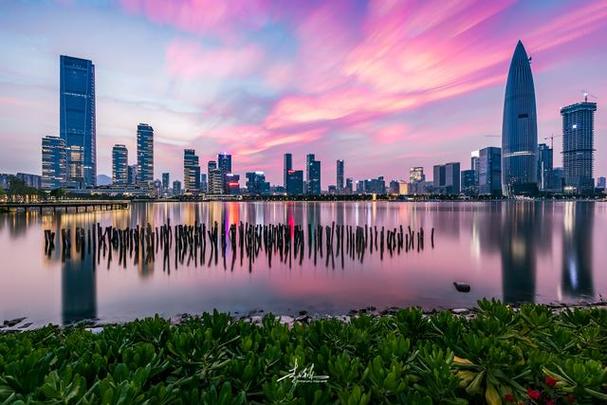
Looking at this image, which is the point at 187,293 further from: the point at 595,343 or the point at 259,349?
the point at 595,343

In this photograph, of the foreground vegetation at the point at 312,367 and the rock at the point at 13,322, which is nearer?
the foreground vegetation at the point at 312,367

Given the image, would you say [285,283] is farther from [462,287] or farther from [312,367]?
[312,367]

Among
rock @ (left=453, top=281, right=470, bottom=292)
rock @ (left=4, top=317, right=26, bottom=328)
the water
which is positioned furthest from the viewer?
rock @ (left=453, top=281, right=470, bottom=292)

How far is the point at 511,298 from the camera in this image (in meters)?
18.8

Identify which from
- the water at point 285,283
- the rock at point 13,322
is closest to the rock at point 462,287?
the water at point 285,283

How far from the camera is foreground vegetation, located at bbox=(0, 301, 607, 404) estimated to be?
325 cm

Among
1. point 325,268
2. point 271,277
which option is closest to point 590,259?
point 325,268

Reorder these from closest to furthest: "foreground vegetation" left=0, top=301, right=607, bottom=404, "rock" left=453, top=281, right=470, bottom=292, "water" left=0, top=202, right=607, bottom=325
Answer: "foreground vegetation" left=0, top=301, right=607, bottom=404 → "water" left=0, top=202, right=607, bottom=325 → "rock" left=453, top=281, right=470, bottom=292

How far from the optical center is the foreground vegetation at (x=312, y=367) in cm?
325

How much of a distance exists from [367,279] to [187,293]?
1182 centimetres

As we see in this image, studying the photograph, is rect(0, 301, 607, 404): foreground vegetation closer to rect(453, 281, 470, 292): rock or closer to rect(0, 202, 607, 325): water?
rect(0, 202, 607, 325): water

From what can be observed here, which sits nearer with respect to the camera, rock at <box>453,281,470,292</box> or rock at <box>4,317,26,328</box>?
rock at <box>4,317,26,328</box>

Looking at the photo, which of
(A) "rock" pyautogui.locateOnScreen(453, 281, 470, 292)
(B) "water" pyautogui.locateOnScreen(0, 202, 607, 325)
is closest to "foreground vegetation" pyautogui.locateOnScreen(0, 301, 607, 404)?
(B) "water" pyautogui.locateOnScreen(0, 202, 607, 325)

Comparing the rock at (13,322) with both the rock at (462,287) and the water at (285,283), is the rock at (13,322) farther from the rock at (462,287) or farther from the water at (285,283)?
the rock at (462,287)
